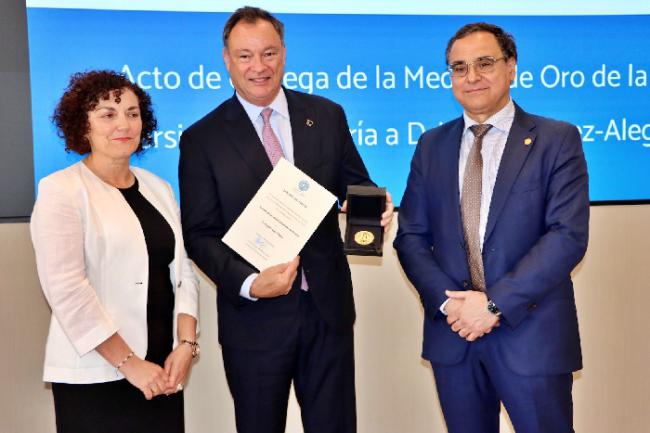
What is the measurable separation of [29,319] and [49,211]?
131cm

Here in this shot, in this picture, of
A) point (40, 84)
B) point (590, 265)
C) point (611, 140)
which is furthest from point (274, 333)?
point (611, 140)

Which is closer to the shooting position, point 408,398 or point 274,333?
point 274,333

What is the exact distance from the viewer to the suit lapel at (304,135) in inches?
101

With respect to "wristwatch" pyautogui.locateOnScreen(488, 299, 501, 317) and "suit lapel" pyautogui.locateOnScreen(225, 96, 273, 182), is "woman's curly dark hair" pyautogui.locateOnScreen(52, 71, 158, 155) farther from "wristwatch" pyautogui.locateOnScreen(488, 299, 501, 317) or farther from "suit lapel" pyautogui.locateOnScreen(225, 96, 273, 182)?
"wristwatch" pyautogui.locateOnScreen(488, 299, 501, 317)

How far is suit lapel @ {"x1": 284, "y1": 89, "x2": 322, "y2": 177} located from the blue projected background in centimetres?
93

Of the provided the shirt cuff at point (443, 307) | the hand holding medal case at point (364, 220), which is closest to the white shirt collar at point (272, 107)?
the hand holding medal case at point (364, 220)

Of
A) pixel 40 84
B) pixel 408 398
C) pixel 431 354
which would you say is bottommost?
pixel 408 398

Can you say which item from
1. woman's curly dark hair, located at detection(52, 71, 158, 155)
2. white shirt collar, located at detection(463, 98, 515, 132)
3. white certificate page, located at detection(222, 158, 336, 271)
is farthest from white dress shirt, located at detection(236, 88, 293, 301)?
white shirt collar, located at detection(463, 98, 515, 132)

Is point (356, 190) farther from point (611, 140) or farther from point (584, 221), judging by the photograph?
point (611, 140)

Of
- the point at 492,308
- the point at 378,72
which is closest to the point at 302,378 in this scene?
the point at 492,308

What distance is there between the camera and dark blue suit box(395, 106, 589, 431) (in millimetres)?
2342

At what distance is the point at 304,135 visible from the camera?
8.47 ft

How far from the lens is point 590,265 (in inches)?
146

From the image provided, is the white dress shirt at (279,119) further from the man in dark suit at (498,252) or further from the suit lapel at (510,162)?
the suit lapel at (510,162)
